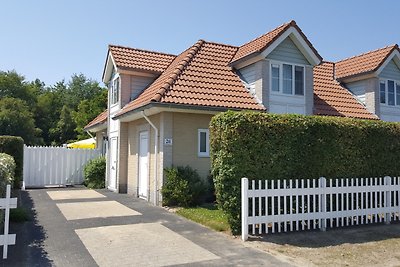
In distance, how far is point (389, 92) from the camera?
1859 centimetres

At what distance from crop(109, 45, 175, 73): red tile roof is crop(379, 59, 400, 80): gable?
34.7 ft

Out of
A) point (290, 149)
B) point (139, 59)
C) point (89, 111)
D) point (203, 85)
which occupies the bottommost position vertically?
point (290, 149)

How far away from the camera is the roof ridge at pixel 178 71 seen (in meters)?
12.7

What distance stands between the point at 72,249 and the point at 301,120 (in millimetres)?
6029

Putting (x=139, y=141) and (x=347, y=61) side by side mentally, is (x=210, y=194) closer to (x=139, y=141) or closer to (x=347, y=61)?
(x=139, y=141)

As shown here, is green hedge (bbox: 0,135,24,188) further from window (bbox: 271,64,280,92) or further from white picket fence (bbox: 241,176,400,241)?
white picket fence (bbox: 241,176,400,241)

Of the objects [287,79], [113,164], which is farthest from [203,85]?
[113,164]

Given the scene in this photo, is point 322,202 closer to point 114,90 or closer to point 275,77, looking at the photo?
point 275,77

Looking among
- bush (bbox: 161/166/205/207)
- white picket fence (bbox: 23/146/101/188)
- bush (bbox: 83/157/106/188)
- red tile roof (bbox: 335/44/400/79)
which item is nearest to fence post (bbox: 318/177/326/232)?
bush (bbox: 161/166/205/207)

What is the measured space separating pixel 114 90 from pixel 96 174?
14.9 ft

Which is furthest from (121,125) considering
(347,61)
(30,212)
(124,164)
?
(347,61)

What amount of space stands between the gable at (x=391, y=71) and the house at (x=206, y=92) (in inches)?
1.9

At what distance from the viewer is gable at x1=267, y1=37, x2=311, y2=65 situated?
15.1 m

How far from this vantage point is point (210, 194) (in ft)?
43.6
